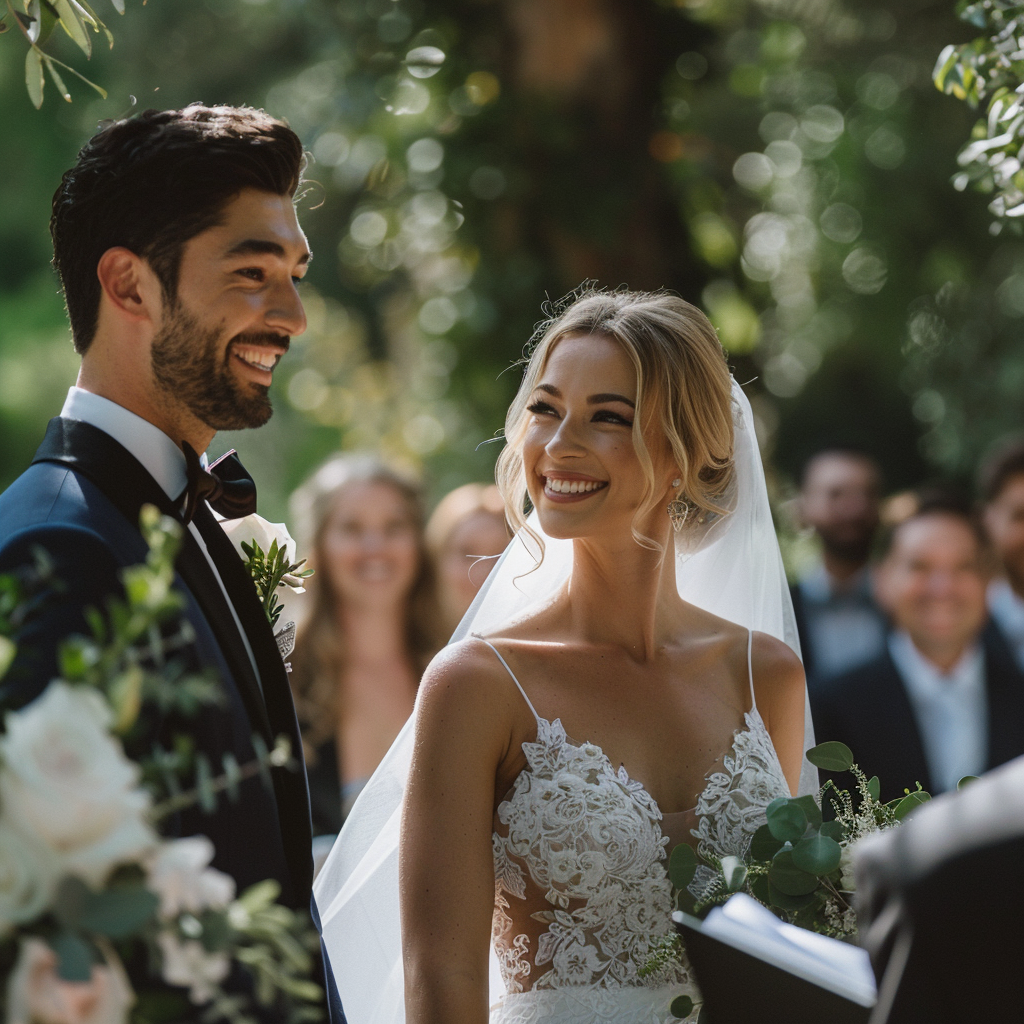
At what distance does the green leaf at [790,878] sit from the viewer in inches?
86.0

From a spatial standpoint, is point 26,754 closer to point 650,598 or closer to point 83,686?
point 83,686

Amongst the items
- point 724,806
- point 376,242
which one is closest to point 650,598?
point 724,806

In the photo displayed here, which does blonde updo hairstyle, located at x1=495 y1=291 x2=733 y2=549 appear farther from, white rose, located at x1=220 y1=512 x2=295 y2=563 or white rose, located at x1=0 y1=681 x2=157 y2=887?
white rose, located at x1=0 y1=681 x2=157 y2=887

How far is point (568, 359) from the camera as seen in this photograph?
2.69 meters

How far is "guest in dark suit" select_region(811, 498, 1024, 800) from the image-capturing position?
184 inches

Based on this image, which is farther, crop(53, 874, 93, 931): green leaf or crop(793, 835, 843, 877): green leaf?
crop(793, 835, 843, 877): green leaf

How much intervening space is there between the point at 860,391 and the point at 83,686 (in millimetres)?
15472

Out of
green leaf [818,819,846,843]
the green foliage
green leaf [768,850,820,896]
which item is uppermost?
the green foliage

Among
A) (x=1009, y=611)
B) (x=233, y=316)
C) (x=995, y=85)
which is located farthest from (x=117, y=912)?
(x=1009, y=611)

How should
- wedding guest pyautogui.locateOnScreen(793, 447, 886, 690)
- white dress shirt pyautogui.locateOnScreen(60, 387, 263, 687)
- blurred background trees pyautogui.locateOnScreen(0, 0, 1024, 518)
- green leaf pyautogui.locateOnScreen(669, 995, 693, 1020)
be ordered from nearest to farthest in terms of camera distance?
white dress shirt pyautogui.locateOnScreen(60, 387, 263, 687), green leaf pyautogui.locateOnScreen(669, 995, 693, 1020), wedding guest pyautogui.locateOnScreen(793, 447, 886, 690), blurred background trees pyautogui.locateOnScreen(0, 0, 1024, 518)

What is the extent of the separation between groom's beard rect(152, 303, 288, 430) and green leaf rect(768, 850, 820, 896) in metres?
1.28

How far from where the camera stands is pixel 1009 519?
5824mm

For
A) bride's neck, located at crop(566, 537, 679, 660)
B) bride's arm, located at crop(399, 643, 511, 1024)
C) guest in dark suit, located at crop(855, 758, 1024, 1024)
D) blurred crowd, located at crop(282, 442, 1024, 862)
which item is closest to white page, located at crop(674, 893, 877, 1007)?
guest in dark suit, located at crop(855, 758, 1024, 1024)

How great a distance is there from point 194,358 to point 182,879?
3.95 feet
